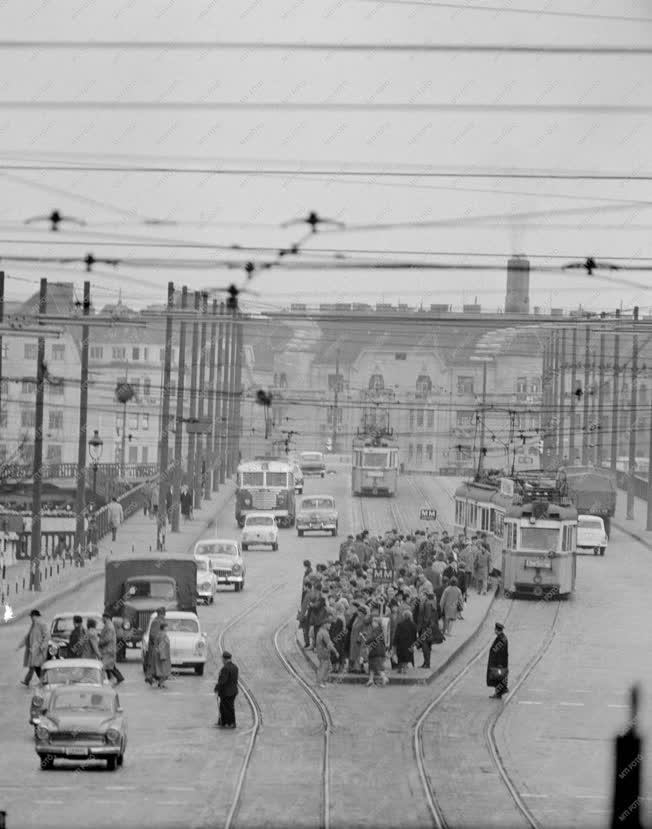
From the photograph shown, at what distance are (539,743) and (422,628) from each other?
850cm

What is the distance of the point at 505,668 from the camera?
34.8 meters

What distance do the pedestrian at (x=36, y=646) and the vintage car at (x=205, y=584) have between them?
17418 millimetres

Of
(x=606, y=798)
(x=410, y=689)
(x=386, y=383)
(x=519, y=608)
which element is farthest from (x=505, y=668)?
(x=386, y=383)

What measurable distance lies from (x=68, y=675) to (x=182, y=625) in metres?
8.32

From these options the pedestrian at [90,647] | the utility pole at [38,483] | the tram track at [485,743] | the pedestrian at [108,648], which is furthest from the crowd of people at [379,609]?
the utility pole at [38,483]

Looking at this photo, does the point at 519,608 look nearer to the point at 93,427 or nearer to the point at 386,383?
the point at 93,427

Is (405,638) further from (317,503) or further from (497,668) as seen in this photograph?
(317,503)

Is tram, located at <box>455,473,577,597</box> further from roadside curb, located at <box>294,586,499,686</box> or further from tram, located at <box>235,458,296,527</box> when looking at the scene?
tram, located at <box>235,458,296,527</box>

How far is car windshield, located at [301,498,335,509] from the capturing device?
7788 cm

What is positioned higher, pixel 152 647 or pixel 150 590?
pixel 150 590

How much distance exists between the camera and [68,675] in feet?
96.5

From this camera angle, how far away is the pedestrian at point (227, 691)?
98.5 feet

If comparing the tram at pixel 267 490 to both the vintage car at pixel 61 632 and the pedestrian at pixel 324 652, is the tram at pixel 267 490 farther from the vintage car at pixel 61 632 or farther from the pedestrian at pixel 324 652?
the pedestrian at pixel 324 652

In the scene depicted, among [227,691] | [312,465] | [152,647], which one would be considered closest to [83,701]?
[227,691]
